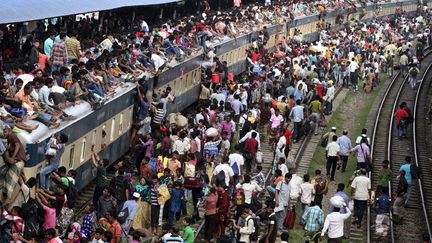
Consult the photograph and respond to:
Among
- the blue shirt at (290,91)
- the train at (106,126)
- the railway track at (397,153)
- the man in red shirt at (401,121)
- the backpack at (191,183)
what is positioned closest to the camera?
the train at (106,126)

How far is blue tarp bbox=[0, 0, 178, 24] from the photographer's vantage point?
83.1ft

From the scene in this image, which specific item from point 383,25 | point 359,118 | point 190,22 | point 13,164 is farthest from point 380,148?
point 383,25

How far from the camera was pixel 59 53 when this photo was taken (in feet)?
80.2

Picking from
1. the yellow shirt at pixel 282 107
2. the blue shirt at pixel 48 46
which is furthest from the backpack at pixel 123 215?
the yellow shirt at pixel 282 107

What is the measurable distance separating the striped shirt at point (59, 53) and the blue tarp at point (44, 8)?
4.32 ft

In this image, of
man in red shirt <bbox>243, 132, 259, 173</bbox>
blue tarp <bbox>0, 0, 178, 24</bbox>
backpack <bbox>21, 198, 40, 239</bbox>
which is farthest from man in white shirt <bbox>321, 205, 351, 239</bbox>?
blue tarp <bbox>0, 0, 178, 24</bbox>

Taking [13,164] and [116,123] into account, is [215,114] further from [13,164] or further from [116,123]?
[13,164]

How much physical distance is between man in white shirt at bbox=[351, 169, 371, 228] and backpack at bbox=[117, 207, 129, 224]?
622cm

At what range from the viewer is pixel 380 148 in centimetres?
3425

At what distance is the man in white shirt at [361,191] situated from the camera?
22.5 meters

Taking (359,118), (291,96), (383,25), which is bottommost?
(383,25)

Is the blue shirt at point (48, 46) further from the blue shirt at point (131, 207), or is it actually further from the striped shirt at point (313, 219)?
the striped shirt at point (313, 219)

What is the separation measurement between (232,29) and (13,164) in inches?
1009

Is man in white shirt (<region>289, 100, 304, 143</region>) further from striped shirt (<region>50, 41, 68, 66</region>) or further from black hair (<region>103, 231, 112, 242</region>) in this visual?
black hair (<region>103, 231, 112, 242</region>)
